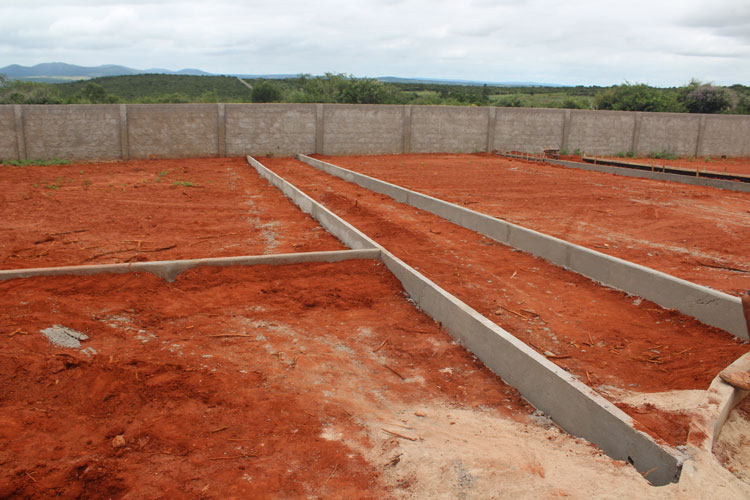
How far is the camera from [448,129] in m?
24.5

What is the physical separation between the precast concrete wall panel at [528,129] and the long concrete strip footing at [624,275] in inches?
636

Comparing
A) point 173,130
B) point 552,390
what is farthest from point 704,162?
point 552,390

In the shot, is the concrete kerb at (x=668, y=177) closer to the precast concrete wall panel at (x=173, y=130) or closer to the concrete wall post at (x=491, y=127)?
the concrete wall post at (x=491, y=127)

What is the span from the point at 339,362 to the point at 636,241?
20.0 feet

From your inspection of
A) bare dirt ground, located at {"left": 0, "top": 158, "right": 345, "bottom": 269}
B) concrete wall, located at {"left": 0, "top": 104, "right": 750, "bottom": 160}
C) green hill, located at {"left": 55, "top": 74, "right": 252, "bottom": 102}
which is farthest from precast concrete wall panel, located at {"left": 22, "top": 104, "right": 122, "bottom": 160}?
green hill, located at {"left": 55, "top": 74, "right": 252, "bottom": 102}

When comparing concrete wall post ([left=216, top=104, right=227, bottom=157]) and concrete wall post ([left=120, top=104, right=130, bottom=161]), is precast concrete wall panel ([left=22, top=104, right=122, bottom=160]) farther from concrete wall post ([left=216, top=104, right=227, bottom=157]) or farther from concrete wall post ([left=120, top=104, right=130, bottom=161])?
concrete wall post ([left=216, top=104, right=227, bottom=157])

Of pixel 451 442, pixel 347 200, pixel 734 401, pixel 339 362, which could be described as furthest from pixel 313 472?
pixel 347 200

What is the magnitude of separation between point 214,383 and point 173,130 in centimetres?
1859

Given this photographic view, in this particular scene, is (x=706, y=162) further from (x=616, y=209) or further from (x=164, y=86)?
(x=164, y=86)

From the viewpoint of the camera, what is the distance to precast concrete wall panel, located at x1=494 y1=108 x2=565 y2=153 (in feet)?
82.1

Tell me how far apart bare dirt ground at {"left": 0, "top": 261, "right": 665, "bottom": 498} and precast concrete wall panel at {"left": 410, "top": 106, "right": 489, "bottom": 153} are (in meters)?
19.0

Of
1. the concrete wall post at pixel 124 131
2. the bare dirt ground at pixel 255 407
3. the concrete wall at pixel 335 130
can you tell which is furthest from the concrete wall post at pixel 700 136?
the bare dirt ground at pixel 255 407

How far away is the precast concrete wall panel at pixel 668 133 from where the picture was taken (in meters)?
26.0

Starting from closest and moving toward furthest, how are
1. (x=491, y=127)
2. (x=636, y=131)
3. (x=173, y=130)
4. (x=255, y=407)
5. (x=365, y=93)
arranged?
1. (x=255, y=407)
2. (x=173, y=130)
3. (x=491, y=127)
4. (x=636, y=131)
5. (x=365, y=93)
